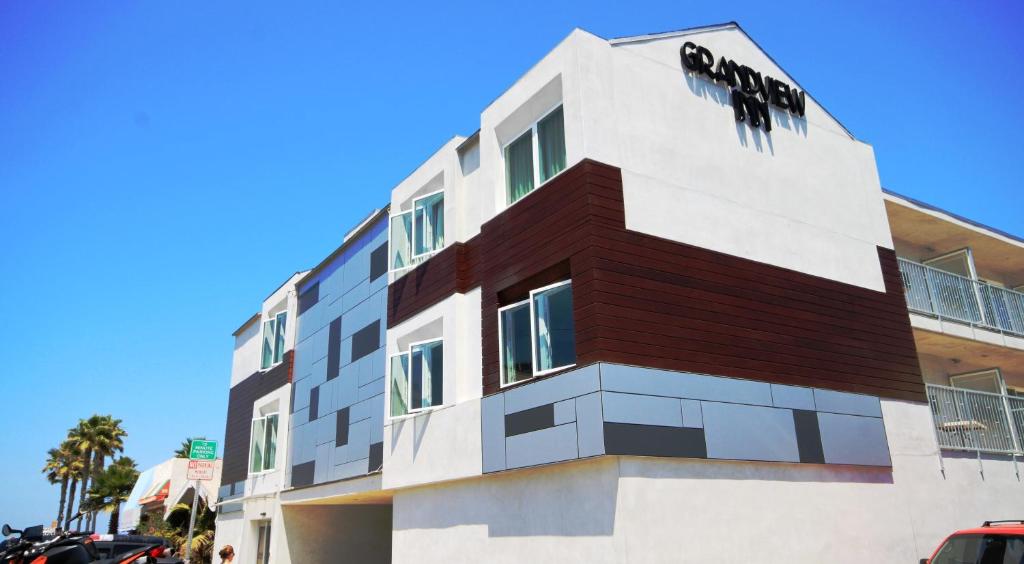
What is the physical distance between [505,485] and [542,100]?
7497mm

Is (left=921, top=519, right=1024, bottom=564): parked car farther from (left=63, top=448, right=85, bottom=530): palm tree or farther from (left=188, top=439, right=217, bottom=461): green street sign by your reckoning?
(left=63, top=448, right=85, bottom=530): palm tree

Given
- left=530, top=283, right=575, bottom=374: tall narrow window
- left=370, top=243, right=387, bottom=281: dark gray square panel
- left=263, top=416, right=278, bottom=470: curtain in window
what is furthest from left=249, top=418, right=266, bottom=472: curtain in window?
left=530, top=283, right=575, bottom=374: tall narrow window

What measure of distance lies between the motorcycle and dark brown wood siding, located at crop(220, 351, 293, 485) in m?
14.5

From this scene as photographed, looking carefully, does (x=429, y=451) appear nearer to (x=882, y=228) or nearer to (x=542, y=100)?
(x=542, y=100)

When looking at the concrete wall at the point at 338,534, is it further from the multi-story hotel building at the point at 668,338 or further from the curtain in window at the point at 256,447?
the multi-story hotel building at the point at 668,338

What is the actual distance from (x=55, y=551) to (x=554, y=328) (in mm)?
8547

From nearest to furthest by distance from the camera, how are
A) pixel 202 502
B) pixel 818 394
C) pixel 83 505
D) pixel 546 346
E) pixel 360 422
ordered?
pixel 546 346, pixel 818 394, pixel 360 422, pixel 202 502, pixel 83 505

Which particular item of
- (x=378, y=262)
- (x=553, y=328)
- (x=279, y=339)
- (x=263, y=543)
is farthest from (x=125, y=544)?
(x=279, y=339)

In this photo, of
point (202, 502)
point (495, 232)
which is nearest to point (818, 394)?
point (495, 232)

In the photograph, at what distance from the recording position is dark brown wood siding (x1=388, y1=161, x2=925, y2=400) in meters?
12.3

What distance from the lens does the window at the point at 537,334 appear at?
1287cm

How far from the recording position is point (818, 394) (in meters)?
14.2

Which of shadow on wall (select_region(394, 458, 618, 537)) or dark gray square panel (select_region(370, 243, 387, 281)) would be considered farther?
dark gray square panel (select_region(370, 243, 387, 281))

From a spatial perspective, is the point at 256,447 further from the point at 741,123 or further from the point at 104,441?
the point at 104,441
